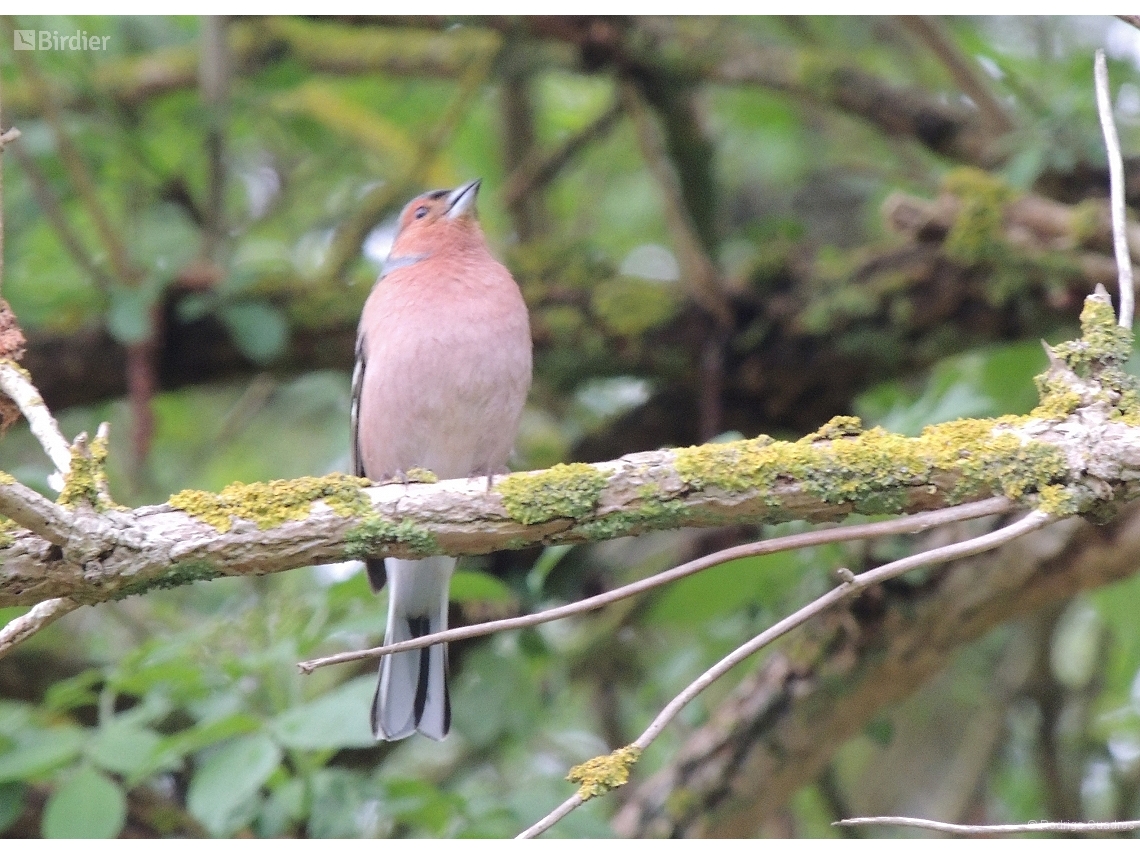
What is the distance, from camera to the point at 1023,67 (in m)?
6.88

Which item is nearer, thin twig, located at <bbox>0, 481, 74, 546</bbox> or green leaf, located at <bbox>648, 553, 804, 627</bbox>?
thin twig, located at <bbox>0, 481, 74, 546</bbox>

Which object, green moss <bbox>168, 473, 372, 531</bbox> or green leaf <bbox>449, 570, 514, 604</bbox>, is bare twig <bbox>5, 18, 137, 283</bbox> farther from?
green moss <bbox>168, 473, 372, 531</bbox>

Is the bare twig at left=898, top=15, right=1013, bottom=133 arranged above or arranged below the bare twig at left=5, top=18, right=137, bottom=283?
above

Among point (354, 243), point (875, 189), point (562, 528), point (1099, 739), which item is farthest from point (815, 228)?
point (562, 528)

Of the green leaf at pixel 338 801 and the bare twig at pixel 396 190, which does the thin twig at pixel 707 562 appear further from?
the bare twig at pixel 396 190

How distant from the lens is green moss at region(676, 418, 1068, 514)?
9.84ft

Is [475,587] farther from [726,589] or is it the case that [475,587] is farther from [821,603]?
[821,603]

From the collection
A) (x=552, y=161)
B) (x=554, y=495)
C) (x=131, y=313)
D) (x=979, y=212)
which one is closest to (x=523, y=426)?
(x=552, y=161)

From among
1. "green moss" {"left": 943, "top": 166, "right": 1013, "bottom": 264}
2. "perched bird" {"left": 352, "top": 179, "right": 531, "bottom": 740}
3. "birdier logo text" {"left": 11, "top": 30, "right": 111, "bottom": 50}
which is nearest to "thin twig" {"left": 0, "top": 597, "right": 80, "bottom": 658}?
"perched bird" {"left": 352, "top": 179, "right": 531, "bottom": 740}

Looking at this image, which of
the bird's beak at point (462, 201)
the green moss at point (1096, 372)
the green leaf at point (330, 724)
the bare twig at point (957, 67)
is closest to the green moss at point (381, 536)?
the green leaf at point (330, 724)

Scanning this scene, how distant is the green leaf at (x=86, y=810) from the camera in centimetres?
420

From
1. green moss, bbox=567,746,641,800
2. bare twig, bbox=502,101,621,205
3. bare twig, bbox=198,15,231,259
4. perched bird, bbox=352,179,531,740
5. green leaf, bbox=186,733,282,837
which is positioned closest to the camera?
green moss, bbox=567,746,641,800

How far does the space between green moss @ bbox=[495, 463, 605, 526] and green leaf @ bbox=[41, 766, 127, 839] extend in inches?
80.1

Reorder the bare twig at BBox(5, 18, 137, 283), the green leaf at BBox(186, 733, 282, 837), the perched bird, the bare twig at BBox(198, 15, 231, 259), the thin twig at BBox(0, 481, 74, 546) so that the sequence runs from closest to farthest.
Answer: the thin twig at BBox(0, 481, 74, 546) → the green leaf at BBox(186, 733, 282, 837) → the perched bird → the bare twig at BBox(5, 18, 137, 283) → the bare twig at BBox(198, 15, 231, 259)
